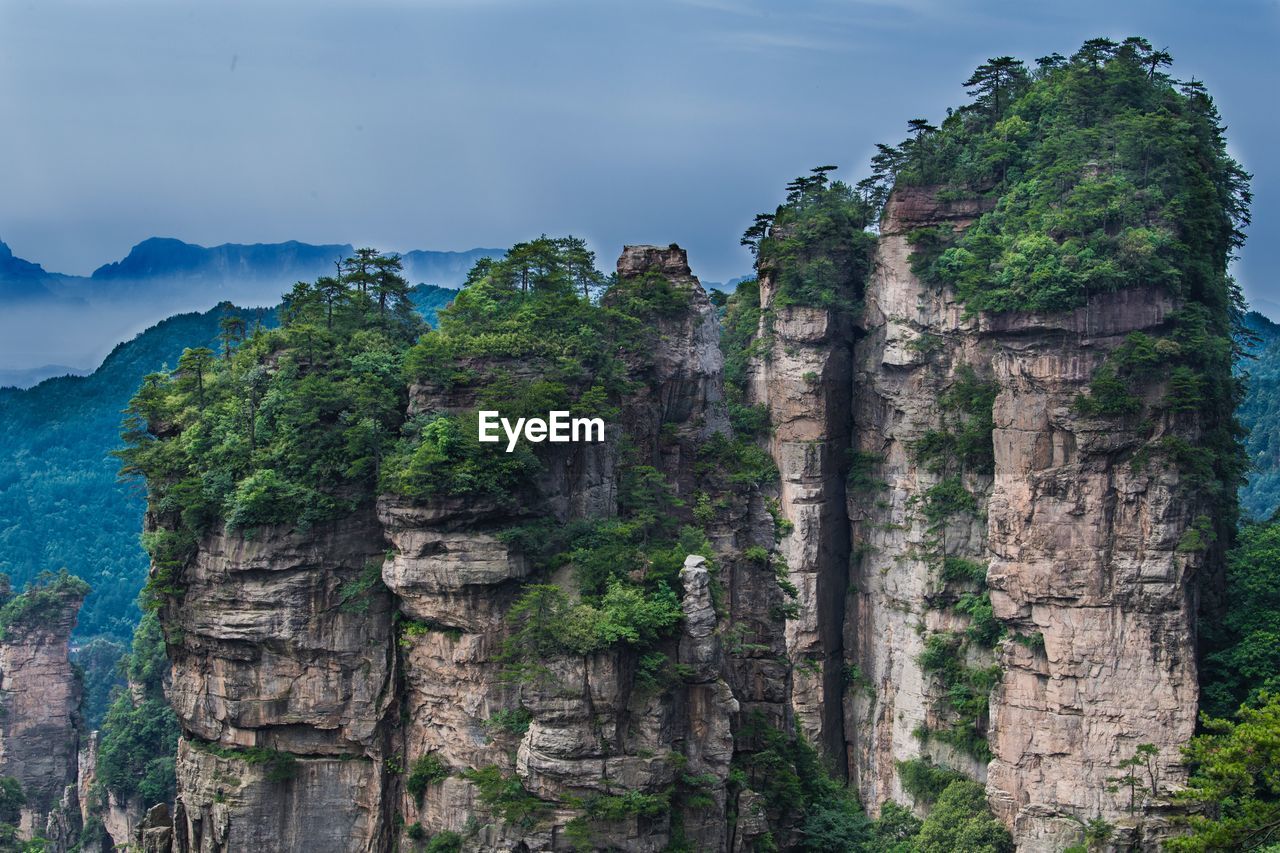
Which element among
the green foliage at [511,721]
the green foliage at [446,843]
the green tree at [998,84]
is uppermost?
the green tree at [998,84]

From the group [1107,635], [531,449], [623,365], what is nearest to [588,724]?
[531,449]

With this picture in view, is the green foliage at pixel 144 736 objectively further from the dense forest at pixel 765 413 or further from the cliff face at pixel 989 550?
the cliff face at pixel 989 550

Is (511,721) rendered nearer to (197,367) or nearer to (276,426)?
(276,426)

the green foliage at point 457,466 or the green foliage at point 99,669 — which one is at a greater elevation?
the green foliage at point 457,466

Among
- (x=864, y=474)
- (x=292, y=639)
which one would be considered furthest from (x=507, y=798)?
(x=864, y=474)

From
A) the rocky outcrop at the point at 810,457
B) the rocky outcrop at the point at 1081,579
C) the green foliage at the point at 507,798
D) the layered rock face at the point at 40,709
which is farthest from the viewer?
the layered rock face at the point at 40,709

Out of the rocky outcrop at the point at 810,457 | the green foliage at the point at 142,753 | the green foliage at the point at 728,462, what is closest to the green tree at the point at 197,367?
the green foliage at the point at 728,462
